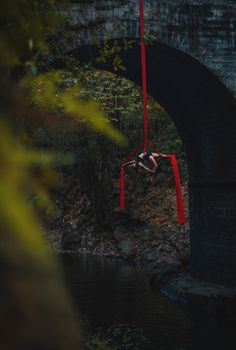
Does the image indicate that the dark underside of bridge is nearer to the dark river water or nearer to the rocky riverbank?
the dark river water

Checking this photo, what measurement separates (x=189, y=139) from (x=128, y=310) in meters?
4.16

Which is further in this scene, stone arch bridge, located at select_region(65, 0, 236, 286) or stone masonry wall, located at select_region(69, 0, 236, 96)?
stone arch bridge, located at select_region(65, 0, 236, 286)

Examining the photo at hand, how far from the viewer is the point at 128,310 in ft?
33.1


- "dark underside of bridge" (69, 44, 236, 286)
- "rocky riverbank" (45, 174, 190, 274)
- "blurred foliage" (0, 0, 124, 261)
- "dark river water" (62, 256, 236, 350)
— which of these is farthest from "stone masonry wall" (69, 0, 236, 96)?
"rocky riverbank" (45, 174, 190, 274)

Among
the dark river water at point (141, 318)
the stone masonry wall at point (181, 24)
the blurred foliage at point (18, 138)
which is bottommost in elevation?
the dark river water at point (141, 318)

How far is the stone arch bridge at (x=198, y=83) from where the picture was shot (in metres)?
8.80

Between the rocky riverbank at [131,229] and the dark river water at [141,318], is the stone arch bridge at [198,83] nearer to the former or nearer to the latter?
the dark river water at [141,318]

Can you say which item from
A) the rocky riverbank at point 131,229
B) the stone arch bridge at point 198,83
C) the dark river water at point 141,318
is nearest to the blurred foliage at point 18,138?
the stone arch bridge at point 198,83

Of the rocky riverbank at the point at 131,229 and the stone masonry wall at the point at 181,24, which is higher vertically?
the stone masonry wall at the point at 181,24

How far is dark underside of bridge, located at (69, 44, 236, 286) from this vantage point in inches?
391

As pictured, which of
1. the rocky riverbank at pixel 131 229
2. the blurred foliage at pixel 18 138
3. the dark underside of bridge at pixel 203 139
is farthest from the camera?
the rocky riverbank at pixel 131 229

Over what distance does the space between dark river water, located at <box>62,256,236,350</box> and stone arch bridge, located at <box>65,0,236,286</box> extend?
4.70 ft

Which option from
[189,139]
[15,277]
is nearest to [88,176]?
[189,139]

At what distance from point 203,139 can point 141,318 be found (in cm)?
410
